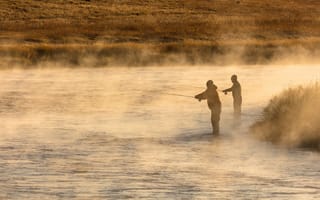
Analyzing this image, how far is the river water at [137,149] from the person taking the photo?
712 inches

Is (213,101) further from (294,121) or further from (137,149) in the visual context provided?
(137,149)

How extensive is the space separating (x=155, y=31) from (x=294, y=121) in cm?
3814

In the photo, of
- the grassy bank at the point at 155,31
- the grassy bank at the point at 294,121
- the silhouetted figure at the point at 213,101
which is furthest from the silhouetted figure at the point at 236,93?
the grassy bank at the point at 155,31

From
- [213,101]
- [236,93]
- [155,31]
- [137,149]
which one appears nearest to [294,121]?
[213,101]

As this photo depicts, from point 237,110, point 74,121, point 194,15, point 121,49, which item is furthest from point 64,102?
point 194,15

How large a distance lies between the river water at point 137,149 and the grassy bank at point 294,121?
38 centimetres

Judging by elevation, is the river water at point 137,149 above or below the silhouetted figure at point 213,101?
below

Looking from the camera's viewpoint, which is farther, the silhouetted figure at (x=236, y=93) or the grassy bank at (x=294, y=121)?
the silhouetted figure at (x=236, y=93)

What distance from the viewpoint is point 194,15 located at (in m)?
70.9

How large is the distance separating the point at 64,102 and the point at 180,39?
82.7 feet

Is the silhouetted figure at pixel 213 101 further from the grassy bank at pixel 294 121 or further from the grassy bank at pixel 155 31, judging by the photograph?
the grassy bank at pixel 155 31

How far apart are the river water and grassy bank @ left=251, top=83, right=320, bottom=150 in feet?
1.24

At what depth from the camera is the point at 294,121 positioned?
931 inches

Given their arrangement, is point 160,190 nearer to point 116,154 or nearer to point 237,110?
point 116,154
